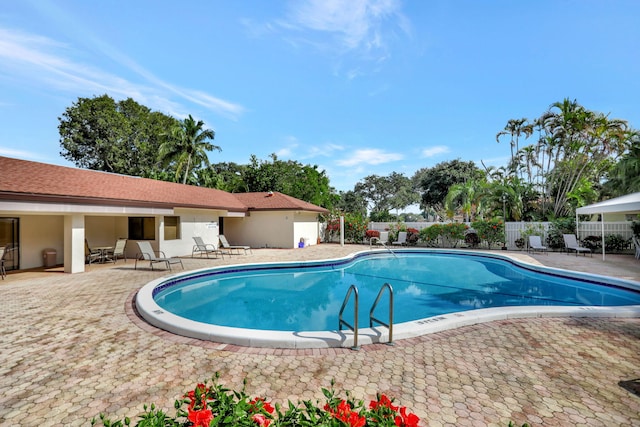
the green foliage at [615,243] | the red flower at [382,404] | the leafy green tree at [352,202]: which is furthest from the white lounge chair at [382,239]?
the leafy green tree at [352,202]

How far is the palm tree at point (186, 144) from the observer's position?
30.7 metres

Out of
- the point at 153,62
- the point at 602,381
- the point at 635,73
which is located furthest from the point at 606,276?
A: the point at 153,62

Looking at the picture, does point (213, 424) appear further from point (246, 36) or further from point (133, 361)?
point (246, 36)

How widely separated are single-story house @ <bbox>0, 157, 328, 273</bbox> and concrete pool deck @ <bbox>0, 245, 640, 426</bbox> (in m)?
5.77

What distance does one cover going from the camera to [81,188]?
38.3ft

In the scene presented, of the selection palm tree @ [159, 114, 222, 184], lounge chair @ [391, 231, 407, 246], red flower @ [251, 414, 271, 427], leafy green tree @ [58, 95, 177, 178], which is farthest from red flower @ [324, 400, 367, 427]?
leafy green tree @ [58, 95, 177, 178]

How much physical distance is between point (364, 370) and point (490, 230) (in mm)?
19064

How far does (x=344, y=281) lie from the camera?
39.8 feet

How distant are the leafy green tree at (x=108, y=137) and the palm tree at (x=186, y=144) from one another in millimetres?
2251

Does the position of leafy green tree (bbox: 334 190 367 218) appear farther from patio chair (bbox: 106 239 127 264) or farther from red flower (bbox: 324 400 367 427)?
red flower (bbox: 324 400 367 427)

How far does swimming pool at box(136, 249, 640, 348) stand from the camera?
5363 mm

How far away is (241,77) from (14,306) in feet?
44.8

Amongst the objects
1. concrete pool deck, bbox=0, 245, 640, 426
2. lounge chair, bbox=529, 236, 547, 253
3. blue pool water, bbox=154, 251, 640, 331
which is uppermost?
lounge chair, bbox=529, 236, 547, 253

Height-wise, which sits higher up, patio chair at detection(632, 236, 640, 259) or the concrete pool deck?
patio chair at detection(632, 236, 640, 259)
